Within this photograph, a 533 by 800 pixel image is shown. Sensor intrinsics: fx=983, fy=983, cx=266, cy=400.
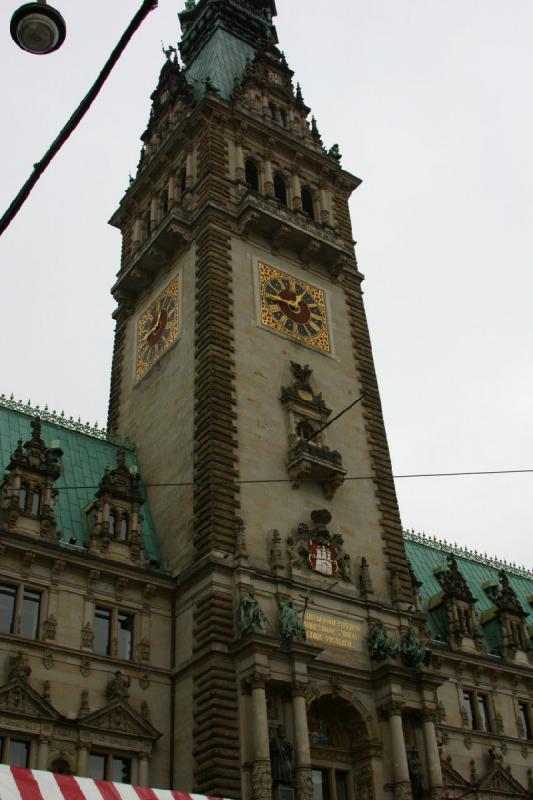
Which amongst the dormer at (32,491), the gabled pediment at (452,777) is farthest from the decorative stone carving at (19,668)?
the gabled pediment at (452,777)

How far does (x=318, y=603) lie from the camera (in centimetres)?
3531

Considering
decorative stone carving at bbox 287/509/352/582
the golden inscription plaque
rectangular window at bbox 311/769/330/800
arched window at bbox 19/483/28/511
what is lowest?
rectangular window at bbox 311/769/330/800

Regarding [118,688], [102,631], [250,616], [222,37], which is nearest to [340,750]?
[250,616]

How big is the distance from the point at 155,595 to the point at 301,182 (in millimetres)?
25292

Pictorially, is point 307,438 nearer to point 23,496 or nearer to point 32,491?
point 32,491

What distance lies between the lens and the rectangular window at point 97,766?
30.7m

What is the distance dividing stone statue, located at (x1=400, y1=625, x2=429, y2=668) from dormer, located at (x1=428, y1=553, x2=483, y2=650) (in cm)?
817

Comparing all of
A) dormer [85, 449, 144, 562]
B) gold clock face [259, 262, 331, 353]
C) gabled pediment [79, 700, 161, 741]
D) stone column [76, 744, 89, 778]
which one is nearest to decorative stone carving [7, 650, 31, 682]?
gabled pediment [79, 700, 161, 741]

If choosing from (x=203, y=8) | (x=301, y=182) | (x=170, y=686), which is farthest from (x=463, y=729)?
(x=203, y=8)

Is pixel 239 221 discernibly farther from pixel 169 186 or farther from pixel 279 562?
pixel 279 562

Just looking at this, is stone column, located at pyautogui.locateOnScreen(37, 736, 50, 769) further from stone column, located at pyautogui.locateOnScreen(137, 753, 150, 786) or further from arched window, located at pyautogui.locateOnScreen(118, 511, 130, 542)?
arched window, located at pyautogui.locateOnScreen(118, 511, 130, 542)

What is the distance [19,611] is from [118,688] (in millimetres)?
4095

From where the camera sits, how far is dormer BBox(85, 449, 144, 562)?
35.5 m

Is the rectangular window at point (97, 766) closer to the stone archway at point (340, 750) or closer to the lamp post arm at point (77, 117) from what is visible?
the stone archway at point (340, 750)
